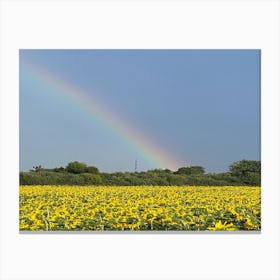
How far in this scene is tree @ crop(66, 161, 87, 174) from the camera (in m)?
5.93

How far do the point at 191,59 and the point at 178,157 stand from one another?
0.93 meters

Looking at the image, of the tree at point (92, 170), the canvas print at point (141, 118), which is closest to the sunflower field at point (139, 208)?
the canvas print at point (141, 118)

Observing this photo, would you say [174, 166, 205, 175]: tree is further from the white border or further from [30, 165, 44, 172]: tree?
[30, 165, 44, 172]: tree

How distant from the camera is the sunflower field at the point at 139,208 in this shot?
587 cm

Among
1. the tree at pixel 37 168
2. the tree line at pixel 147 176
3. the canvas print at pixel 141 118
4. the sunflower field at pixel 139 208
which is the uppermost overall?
the canvas print at pixel 141 118

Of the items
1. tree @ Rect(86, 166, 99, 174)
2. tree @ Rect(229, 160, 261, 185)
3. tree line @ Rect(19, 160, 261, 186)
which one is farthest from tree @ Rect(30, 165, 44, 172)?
tree @ Rect(229, 160, 261, 185)

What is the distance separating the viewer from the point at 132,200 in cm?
620

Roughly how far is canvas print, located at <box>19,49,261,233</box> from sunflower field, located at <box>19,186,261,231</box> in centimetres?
1
